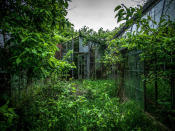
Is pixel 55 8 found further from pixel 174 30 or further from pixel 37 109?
pixel 37 109

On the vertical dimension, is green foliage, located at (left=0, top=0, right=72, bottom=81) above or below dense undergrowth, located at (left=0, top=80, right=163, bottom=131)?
above

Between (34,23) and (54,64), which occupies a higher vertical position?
(34,23)

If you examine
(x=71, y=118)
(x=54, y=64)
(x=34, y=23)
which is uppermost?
(x=34, y=23)

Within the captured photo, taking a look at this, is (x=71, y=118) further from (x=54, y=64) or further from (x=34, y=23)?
(x=34, y=23)

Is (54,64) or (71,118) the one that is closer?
(54,64)

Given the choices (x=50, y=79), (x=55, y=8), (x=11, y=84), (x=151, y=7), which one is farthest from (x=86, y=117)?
(x=151, y=7)

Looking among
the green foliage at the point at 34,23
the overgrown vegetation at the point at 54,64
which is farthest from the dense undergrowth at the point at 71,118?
the green foliage at the point at 34,23

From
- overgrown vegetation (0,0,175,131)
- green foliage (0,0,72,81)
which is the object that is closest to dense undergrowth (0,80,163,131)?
overgrown vegetation (0,0,175,131)

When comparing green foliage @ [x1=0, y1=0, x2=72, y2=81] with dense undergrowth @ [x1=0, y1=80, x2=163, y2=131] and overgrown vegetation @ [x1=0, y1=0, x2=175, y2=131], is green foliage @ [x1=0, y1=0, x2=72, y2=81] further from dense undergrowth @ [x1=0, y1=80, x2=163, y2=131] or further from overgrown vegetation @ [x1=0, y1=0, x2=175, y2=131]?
dense undergrowth @ [x1=0, y1=80, x2=163, y2=131]

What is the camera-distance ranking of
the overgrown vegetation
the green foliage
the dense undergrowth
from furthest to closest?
the dense undergrowth, the green foliage, the overgrown vegetation

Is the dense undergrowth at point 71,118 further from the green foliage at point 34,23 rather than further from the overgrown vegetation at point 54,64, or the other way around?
the green foliage at point 34,23

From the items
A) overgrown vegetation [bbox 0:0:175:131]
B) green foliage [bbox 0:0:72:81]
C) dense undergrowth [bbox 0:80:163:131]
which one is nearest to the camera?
overgrown vegetation [bbox 0:0:175:131]

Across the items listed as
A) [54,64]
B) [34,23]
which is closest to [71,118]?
[54,64]

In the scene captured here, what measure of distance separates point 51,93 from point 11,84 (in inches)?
41.9
